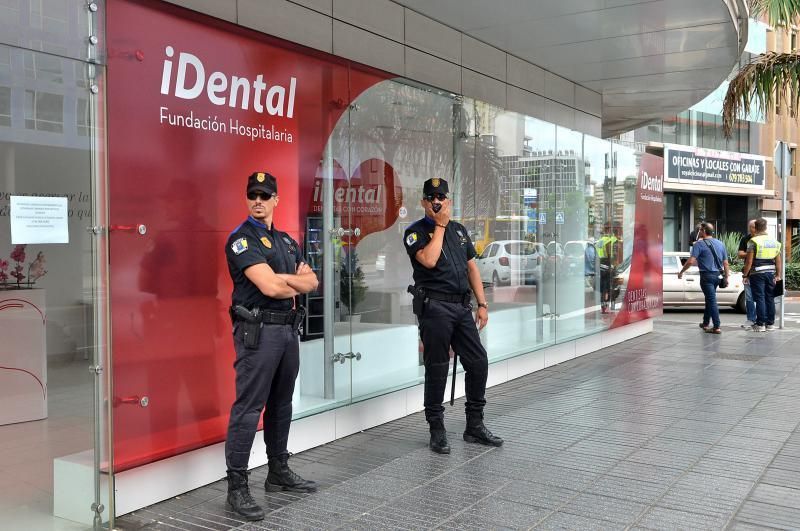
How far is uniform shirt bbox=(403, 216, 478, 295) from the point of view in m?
5.62

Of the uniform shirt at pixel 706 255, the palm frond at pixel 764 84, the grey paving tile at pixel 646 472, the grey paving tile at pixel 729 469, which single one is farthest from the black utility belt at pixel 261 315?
the palm frond at pixel 764 84

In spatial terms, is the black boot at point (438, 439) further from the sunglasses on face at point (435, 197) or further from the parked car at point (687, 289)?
the parked car at point (687, 289)

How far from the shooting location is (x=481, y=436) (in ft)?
18.9

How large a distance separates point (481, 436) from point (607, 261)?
20.4 ft

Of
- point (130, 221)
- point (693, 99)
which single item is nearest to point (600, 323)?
point (693, 99)

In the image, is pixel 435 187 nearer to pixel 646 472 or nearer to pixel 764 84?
pixel 646 472

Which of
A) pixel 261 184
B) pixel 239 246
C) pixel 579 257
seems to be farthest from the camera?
pixel 579 257

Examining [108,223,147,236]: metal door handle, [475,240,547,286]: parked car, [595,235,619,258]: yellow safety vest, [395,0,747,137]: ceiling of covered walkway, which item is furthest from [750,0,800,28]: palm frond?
[108,223,147,236]: metal door handle

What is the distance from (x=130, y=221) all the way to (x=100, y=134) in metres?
0.49

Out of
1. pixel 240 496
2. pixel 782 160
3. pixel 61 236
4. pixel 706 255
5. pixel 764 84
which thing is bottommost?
pixel 240 496

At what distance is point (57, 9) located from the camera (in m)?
3.94

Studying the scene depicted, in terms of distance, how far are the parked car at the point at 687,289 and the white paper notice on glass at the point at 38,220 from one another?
14.5m

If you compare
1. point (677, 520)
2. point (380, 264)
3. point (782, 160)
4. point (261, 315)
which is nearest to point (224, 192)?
point (261, 315)

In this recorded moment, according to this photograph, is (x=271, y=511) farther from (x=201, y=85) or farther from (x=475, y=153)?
(x=475, y=153)
